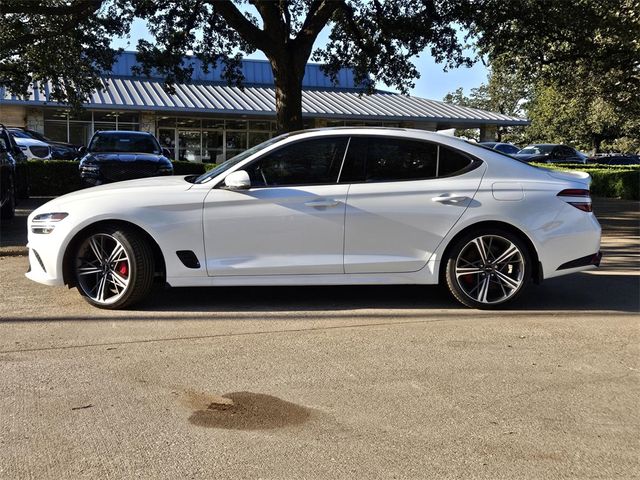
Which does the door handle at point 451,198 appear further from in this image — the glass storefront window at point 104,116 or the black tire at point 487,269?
the glass storefront window at point 104,116

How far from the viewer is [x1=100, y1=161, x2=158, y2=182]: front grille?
43.4 feet

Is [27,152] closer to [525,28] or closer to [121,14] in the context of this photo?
[121,14]

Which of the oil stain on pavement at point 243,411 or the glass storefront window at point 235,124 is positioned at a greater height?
the glass storefront window at point 235,124

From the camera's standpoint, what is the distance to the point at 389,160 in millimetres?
6004

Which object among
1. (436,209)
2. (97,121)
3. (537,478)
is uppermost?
(97,121)

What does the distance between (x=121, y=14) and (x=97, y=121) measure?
60.9ft

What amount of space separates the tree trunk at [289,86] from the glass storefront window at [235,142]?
21.9m

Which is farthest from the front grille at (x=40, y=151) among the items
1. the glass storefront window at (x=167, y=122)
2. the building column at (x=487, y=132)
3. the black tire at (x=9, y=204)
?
the building column at (x=487, y=132)

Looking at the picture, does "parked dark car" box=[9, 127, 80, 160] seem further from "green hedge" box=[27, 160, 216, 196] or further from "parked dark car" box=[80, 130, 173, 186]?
"parked dark car" box=[80, 130, 173, 186]

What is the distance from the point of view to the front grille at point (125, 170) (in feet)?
43.4

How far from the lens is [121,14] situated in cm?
1506

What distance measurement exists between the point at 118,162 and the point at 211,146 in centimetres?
2184

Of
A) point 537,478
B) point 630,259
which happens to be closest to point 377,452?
point 537,478

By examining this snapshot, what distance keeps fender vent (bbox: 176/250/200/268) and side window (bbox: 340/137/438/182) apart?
1573 millimetres
